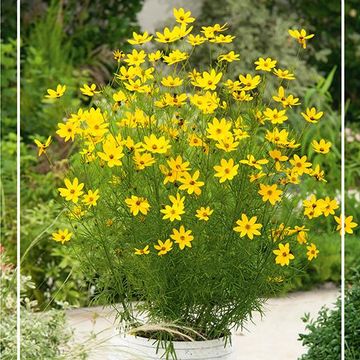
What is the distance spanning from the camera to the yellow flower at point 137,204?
239cm

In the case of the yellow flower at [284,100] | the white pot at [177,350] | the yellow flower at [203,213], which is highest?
the yellow flower at [284,100]

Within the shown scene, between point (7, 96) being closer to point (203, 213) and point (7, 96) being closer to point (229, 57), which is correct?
point (229, 57)

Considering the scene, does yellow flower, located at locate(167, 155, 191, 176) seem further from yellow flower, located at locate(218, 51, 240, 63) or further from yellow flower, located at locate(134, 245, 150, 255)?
yellow flower, located at locate(218, 51, 240, 63)

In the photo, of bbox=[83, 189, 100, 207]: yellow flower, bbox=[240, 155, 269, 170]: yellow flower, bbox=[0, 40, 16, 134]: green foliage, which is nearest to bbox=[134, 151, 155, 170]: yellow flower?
bbox=[83, 189, 100, 207]: yellow flower

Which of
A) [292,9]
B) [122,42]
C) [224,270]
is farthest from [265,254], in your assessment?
[292,9]

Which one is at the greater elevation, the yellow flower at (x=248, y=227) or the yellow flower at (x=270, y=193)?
the yellow flower at (x=270, y=193)

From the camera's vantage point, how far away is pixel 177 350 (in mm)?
2537

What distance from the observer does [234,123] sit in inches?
101

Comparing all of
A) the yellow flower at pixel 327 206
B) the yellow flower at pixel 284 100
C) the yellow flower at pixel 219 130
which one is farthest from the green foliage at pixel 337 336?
the yellow flower at pixel 219 130

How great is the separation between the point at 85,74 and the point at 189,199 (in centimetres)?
374

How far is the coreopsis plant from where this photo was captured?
2461 millimetres

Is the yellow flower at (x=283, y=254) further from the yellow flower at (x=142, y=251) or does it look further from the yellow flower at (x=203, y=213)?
the yellow flower at (x=142, y=251)

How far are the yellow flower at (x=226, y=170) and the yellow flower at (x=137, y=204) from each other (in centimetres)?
20

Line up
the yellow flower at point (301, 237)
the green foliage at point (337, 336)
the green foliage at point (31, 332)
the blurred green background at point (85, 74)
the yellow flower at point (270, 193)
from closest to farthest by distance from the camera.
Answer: the yellow flower at point (270, 193)
the yellow flower at point (301, 237)
the green foliage at point (337, 336)
the green foliage at point (31, 332)
the blurred green background at point (85, 74)
